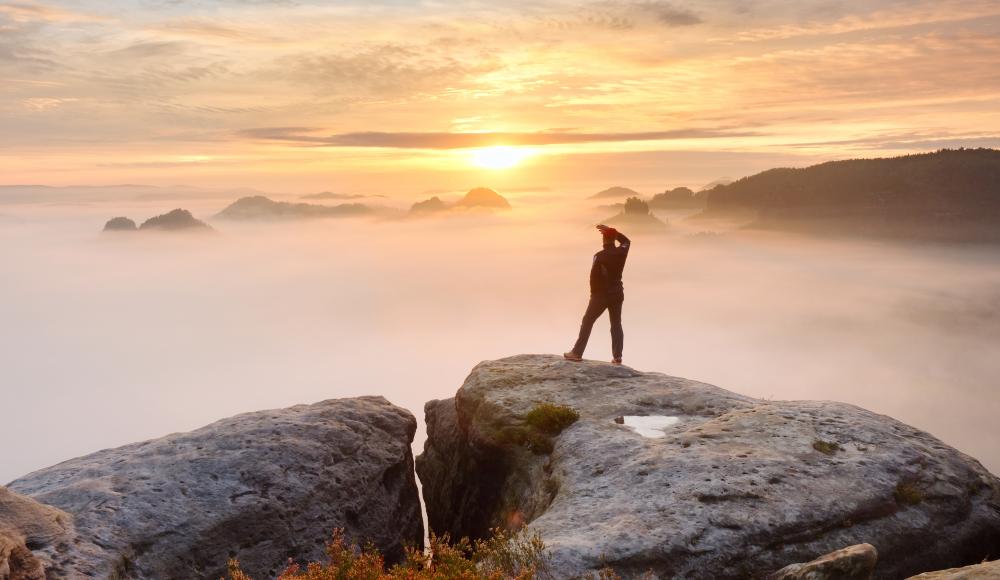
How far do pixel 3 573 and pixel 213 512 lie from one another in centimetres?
487

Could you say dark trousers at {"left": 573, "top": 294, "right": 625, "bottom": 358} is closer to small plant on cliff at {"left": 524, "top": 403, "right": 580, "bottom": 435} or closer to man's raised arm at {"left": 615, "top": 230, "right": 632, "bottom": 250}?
man's raised arm at {"left": 615, "top": 230, "right": 632, "bottom": 250}

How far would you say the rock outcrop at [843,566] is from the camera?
8.80m

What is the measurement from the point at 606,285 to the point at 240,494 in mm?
11221

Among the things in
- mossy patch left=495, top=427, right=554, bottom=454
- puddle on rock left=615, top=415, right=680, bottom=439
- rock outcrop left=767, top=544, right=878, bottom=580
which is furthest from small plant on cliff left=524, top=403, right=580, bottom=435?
rock outcrop left=767, top=544, right=878, bottom=580

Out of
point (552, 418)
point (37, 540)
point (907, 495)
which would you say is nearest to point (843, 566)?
point (907, 495)

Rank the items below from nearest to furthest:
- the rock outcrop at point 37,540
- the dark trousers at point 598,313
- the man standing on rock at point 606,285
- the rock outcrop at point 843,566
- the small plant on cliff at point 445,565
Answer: the small plant on cliff at point 445,565, the rock outcrop at point 843,566, the rock outcrop at point 37,540, the man standing on rock at point 606,285, the dark trousers at point 598,313

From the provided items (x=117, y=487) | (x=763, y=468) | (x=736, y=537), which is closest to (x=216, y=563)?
(x=117, y=487)

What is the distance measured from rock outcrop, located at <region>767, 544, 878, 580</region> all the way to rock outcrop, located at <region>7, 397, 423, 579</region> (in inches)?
378

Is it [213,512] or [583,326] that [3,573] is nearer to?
[213,512]

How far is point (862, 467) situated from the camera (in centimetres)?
1251

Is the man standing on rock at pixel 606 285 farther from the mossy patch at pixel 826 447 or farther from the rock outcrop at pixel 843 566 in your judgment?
the rock outcrop at pixel 843 566

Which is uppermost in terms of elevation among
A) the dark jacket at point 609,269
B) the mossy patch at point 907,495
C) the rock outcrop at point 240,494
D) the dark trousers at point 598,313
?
the dark jacket at point 609,269

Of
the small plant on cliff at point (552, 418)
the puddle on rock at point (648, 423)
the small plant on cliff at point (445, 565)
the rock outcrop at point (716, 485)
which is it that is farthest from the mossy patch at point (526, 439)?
the small plant on cliff at point (445, 565)

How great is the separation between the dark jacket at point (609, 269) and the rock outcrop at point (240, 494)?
23.1 ft
